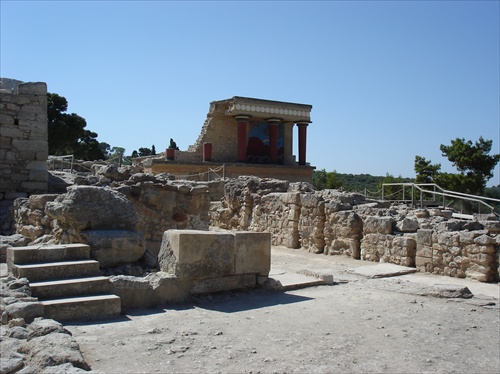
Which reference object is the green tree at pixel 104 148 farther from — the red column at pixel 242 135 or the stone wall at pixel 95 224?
the stone wall at pixel 95 224

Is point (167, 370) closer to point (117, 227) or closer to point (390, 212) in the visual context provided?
point (117, 227)

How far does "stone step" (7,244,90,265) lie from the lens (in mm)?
5445

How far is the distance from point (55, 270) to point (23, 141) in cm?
→ 772

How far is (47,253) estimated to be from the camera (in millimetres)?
5555

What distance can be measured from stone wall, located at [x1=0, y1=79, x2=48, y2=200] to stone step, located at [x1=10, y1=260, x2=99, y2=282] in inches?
278

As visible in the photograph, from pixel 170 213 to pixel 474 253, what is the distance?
17.8ft

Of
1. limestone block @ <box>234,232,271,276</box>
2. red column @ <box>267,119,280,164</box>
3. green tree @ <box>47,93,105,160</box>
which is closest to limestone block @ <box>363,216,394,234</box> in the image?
limestone block @ <box>234,232,271,276</box>

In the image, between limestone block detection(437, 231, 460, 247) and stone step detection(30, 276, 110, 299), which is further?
Result: limestone block detection(437, 231, 460, 247)

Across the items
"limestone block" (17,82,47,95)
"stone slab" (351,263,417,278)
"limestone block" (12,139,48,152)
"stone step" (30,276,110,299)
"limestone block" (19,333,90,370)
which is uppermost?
"limestone block" (17,82,47,95)

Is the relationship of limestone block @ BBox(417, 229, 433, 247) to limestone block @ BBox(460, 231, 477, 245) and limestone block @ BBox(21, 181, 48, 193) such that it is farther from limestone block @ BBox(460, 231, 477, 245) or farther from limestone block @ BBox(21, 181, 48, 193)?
A: limestone block @ BBox(21, 181, 48, 193)

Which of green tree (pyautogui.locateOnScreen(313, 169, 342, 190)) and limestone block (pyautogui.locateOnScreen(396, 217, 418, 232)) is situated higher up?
green tree (pyautogui.locateOnScreen(313, 169, 342, 190))

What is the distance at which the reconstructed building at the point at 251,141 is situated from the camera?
26.0m

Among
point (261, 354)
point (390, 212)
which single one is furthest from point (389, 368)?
point (390, 212)

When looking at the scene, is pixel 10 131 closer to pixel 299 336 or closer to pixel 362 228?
pixel 362 228
